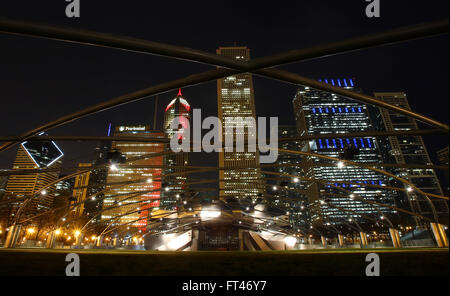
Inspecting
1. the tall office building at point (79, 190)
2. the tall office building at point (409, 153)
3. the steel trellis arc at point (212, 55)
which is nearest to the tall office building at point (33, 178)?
the tall office building at point (79, 190)

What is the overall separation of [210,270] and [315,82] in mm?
6760

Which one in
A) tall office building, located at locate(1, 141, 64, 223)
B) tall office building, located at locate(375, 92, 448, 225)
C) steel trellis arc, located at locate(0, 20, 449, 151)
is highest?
tall office building, located at locate(375, 92, 448, 225)

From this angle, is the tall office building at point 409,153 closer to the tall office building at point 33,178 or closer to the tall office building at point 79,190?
the tall office building at point 79,190

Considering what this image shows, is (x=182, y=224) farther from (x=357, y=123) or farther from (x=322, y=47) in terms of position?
(x=357, y=123)

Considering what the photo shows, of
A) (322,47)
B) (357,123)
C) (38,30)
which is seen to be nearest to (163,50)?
(38,30)

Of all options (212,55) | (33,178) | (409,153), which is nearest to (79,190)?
(33,178)

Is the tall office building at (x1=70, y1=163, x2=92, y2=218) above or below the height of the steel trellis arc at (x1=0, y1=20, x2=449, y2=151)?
above

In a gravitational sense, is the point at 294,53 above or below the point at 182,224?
below

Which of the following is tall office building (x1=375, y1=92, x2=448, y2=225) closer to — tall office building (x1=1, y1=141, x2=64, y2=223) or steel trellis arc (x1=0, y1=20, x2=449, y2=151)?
steel trellis arc (x1=0, y1=20, x2=449, y2=151)

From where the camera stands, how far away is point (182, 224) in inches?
2062

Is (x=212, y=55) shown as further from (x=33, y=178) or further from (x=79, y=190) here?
(x=79, y=190)

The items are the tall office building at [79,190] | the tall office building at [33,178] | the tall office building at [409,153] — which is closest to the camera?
the tall office building at [33,178]

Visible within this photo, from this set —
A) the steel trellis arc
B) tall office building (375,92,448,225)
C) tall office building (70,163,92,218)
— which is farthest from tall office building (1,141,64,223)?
tall office building (375,92,448,225)
